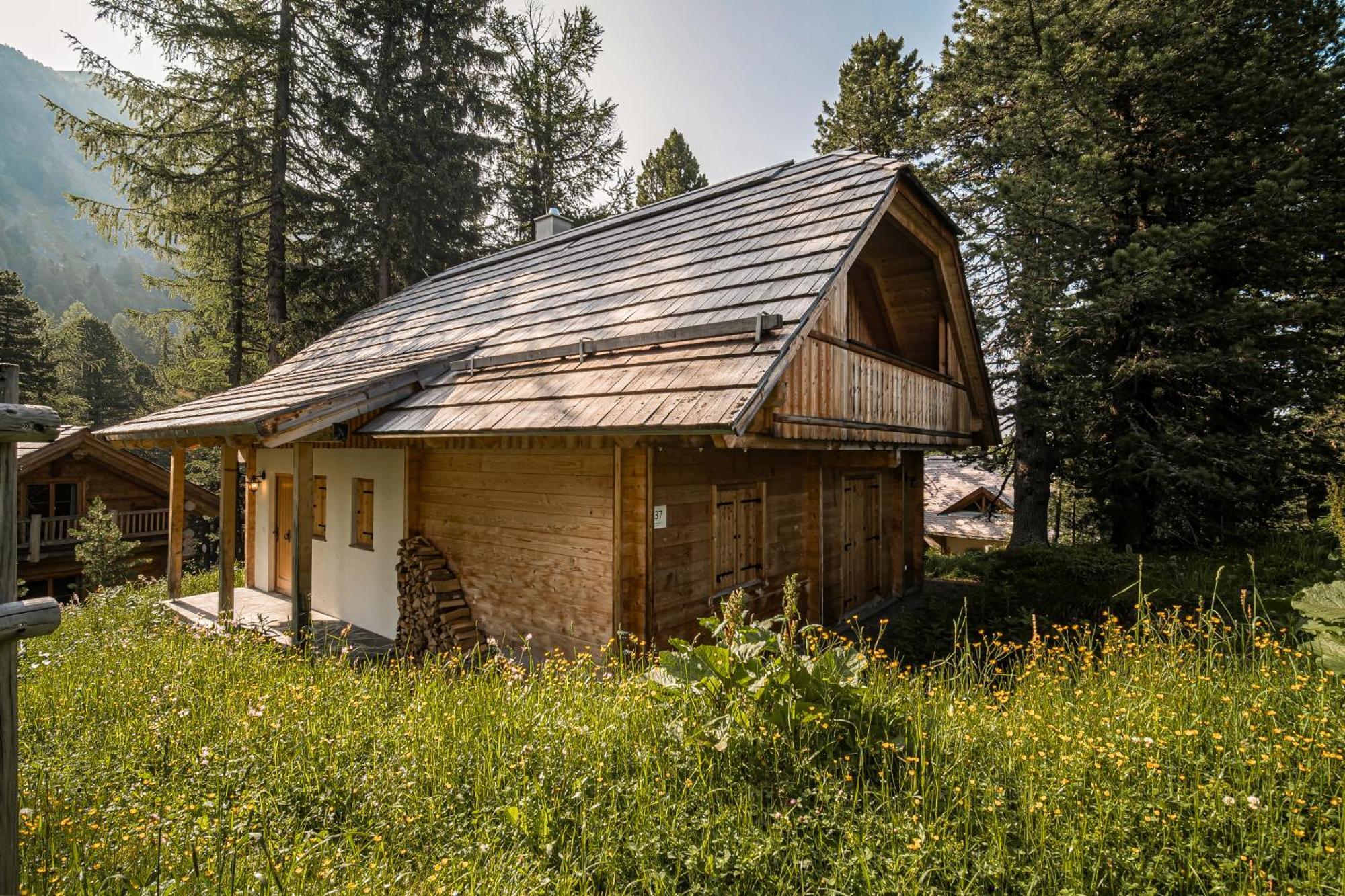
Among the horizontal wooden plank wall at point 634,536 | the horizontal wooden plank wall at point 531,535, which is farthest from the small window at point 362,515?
the horizontal wooden plank wall at point 634,536

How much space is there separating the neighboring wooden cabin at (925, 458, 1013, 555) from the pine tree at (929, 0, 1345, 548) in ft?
31.2

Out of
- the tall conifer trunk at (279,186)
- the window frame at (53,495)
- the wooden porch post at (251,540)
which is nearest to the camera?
the wooden porch post at (251,540)

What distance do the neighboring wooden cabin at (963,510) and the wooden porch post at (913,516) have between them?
1044 cm

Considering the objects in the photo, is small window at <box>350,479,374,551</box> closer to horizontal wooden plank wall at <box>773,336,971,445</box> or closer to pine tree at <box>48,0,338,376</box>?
horizontal wooden plank wall at <box>773,336,971,445</box>

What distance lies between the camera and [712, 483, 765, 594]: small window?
586cm

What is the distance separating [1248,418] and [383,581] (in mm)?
13849

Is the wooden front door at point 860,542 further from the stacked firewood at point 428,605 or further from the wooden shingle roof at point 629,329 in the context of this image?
the stacked firewood at point 428,605

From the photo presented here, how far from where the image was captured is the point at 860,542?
873 centimetres

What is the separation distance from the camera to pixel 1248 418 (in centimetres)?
957

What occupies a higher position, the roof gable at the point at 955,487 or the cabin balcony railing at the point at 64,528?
the roof gable at the point at 955,487

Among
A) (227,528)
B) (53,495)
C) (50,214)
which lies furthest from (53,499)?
(50,214)

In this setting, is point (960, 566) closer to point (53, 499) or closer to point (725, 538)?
point (725, 538)

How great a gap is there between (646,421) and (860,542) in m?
5.80

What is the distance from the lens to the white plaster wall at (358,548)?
703 centimetres
